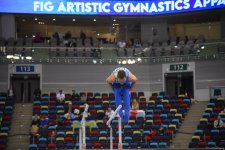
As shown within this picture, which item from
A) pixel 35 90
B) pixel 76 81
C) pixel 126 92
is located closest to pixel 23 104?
pixel 35 90

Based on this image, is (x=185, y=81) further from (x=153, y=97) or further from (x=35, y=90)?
(x=35, y=90)

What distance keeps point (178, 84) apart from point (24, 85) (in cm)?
1161

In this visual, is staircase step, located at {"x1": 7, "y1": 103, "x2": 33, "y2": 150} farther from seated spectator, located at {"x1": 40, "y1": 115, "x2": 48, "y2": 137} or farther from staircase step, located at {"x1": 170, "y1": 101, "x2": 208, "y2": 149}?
staircase step, located at {"x1": 170, "y1": 101, "x2": 208, "y2": 149}

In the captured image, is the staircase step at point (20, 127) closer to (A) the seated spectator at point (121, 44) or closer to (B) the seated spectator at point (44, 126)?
(B) the seated spectator at point (44, 126)

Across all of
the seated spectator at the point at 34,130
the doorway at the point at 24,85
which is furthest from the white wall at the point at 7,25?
the seated spectator at the point at 34,130

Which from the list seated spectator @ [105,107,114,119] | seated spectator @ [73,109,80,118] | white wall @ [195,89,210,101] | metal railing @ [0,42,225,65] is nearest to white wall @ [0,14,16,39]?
metal railing @ [0,42,225,65]

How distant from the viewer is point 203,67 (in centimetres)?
3669

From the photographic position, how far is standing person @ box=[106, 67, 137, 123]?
1401 cm

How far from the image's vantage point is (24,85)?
38156 mm

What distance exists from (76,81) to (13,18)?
23.0 feet

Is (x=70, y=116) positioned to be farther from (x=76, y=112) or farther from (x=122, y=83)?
(x=122, y=83)

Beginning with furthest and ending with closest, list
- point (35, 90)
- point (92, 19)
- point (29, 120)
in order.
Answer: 1. point (92, 19)
2. point (35, 90)
3. point (29, 120)

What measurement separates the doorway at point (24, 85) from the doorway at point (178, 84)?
9.82 meters

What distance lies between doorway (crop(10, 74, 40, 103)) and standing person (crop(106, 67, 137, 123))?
2378 cm
